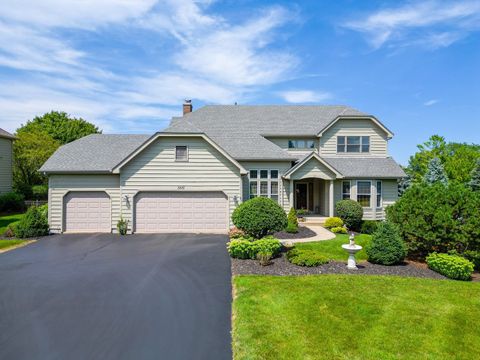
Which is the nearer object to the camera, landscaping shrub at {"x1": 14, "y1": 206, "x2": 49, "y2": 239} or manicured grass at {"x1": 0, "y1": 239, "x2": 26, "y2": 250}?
manicured grass at {"x1": 0, "y1": 239, "x2": 26, "y2": 250}

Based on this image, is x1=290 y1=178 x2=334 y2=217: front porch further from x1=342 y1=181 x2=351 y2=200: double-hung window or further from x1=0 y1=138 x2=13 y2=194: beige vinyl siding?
x1=0 y1=138 x2=13 y2=194: beige vinyl siding

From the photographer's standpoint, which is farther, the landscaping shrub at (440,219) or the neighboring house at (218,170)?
the neighboring house at (218,170)

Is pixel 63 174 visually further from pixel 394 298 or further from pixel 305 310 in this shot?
pixel 394 298

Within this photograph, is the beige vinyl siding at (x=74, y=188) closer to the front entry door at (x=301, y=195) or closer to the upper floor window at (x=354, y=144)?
the front entry door at (x=301, y=195)

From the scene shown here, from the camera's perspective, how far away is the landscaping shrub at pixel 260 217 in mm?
12820

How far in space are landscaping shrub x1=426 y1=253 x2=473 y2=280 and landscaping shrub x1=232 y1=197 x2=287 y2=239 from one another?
5.96 m

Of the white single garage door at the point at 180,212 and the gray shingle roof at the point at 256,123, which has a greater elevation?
the gray shingle roof at the point at 256,123

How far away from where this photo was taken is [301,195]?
77.8 ft

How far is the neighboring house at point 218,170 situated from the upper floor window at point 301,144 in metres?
0.08

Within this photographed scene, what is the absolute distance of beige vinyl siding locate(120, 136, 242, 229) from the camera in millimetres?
17250

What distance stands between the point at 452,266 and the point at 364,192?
38.8 feet

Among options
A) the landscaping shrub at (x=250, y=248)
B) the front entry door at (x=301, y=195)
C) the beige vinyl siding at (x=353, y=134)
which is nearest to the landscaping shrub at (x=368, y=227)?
the front entry door at (x=301, y=195)

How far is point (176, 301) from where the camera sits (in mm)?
7988

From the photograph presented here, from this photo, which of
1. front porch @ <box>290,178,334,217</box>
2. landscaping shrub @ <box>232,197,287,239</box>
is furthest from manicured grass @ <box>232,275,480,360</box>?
front porch @ <box>290,178,334,217</box>
